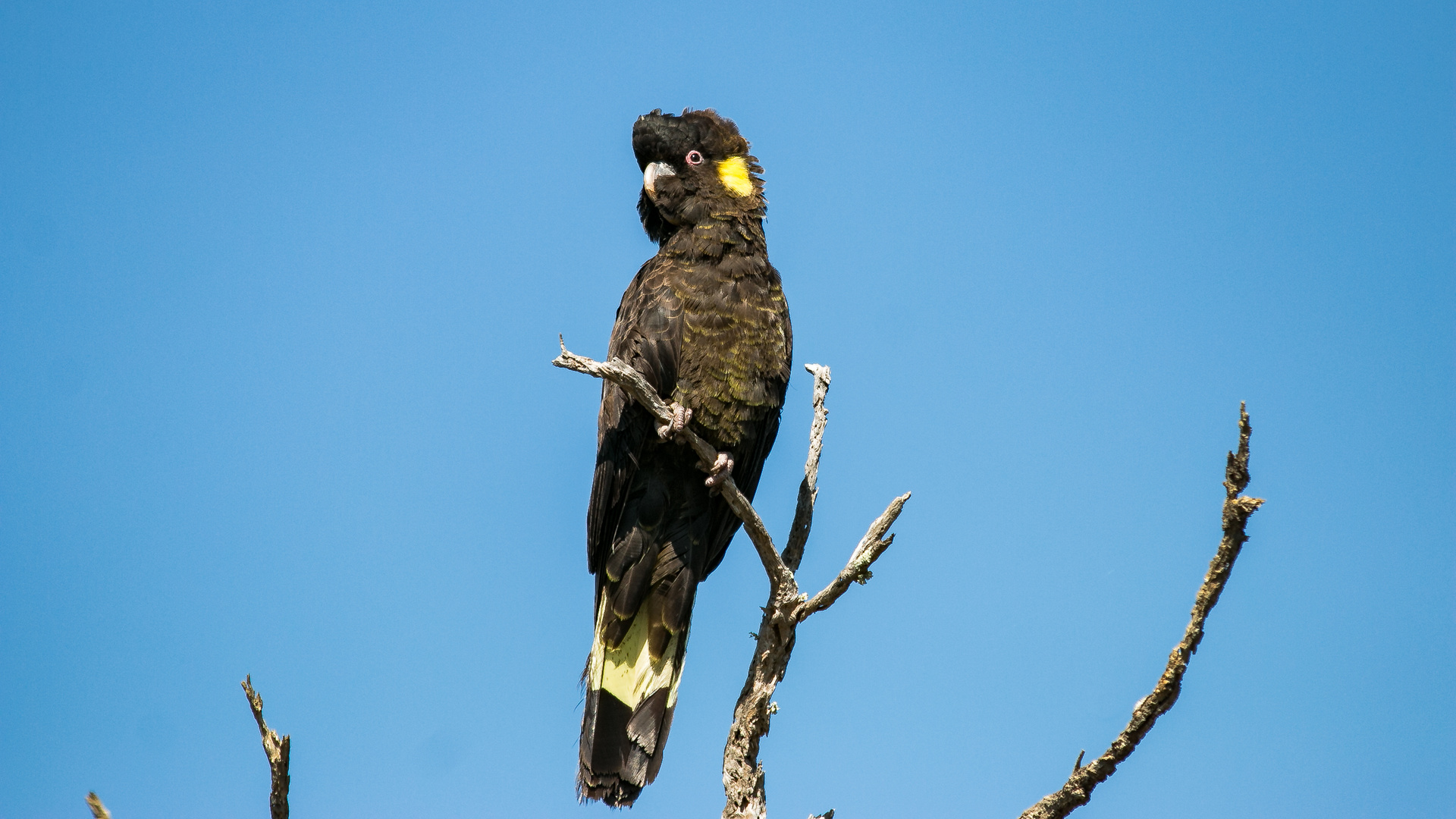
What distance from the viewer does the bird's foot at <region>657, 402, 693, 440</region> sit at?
5.89m

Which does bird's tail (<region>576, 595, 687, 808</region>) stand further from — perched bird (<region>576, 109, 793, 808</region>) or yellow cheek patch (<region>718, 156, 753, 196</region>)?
yellow cheek patch (<region>718, 156, 753, 196</region>)

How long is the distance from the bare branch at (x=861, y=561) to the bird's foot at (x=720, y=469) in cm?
109

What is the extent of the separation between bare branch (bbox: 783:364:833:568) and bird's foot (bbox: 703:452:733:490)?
482 millimetres

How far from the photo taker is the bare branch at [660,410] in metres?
4.61

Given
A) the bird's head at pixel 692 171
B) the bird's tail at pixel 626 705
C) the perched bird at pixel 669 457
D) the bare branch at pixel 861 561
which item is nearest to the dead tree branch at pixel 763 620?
the bare branch at pixel 861 561

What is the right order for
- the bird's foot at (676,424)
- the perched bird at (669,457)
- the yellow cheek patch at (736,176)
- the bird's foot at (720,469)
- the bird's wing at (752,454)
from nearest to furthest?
1. the bird's foot at (676,424)
2. the bird's foot at (720,469)
3. the perched bird at (669,457)
4. the bird's wing at (752,454)
5. the yellow cheek patch at (736,176)

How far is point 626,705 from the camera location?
624cm

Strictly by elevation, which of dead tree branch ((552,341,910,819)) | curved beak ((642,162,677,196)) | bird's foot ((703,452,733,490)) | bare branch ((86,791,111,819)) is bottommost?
bare branch ((86,791,111,819))

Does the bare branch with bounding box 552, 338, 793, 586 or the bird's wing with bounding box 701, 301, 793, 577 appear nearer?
the bare branch with bounding box 552, 338, 793, 586

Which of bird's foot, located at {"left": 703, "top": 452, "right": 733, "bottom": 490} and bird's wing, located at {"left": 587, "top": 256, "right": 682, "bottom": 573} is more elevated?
bird's wing, located at {"left": 587, "top": 256, "right": 682, "bottom": 573}

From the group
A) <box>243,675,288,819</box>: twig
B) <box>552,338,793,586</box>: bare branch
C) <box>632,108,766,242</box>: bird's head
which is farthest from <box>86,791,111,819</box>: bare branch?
<box>632,108,766,242</box>: bird's head

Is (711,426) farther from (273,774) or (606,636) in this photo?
(273,774)

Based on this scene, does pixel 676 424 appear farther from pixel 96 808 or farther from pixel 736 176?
pixel 96 808

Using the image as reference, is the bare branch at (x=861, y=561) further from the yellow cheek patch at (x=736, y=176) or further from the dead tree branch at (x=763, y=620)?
the yellow cheek patch at (x=736, y=176)
